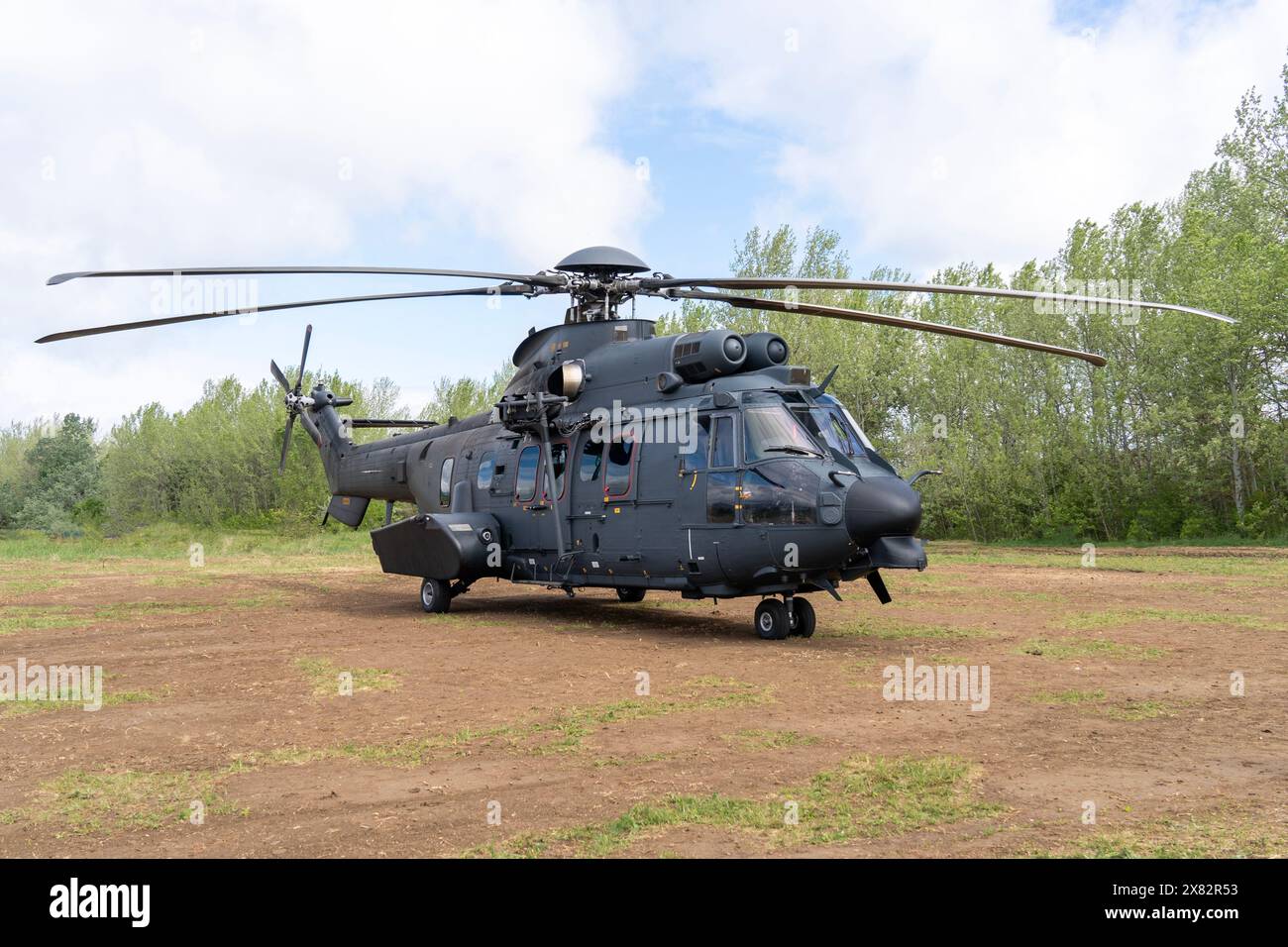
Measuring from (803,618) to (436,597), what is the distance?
6.26 m

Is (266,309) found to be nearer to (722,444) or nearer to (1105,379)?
(722,444)

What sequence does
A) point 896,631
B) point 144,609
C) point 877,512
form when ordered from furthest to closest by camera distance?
Answer: point 144,609, point 896,631, point 877,512

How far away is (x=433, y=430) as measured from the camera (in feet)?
60.4

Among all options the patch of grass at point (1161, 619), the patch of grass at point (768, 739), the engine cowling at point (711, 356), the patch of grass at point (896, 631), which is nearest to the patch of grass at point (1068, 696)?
the patch of grass at point (768, 739)

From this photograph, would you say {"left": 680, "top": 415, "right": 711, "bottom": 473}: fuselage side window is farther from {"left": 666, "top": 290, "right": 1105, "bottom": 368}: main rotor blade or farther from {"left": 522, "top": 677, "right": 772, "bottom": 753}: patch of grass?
{"left": 522, "top": 677, "right": 772, "bottom": 753}: patch of grass

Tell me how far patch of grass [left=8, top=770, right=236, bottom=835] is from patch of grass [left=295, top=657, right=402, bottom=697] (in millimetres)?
2789

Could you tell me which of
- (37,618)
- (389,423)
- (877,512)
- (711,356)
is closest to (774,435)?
(711,356)

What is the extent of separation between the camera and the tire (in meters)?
12.5

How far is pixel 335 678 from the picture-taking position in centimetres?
1015

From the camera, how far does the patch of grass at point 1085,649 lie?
428 inches

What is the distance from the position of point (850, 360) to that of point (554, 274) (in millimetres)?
27178

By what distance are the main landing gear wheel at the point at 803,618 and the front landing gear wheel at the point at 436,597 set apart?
6.00 meters

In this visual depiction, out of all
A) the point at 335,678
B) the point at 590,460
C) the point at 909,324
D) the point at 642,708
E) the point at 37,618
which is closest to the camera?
the point at 642,708

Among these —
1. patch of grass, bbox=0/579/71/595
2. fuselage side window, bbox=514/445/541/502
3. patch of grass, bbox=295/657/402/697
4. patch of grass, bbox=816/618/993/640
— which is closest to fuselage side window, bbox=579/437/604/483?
fuselage side window, bbox=514/445/541/502
